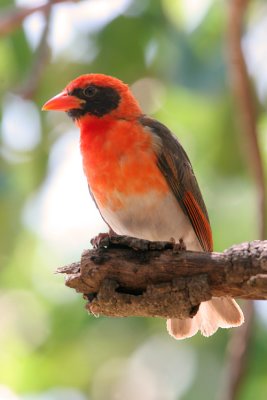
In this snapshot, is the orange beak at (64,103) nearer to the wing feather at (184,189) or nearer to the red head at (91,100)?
the red head at (91,100)

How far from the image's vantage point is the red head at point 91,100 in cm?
605

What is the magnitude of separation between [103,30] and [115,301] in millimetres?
3038

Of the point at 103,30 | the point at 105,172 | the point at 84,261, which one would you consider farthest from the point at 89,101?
the point at 84,261

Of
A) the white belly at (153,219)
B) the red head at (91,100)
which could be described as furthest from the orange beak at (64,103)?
the white belly at (153,219)

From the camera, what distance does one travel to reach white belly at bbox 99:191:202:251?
548cm

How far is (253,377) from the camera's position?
6578mm

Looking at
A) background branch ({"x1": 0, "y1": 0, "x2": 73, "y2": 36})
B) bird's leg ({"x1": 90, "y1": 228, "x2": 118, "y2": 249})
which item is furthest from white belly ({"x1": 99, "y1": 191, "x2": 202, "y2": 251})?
background branch ({"x1": 0, "y1": 0, "x2": 73, "y2": 36})

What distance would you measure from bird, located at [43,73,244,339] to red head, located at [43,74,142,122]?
0.10 metres

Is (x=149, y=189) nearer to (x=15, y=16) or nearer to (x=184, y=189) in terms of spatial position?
(x=184, y=189)

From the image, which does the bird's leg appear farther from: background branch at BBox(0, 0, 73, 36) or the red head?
background branch at BBox(0, 0, 73, 36)

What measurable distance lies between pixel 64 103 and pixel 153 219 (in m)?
1.00

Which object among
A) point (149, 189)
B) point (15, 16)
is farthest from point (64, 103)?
point (149, 189)

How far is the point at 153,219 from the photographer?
5.55 m

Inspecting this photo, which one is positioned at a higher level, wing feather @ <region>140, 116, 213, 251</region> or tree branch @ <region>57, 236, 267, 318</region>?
wing feather @ <region>140, 116, 213, 251</region>
